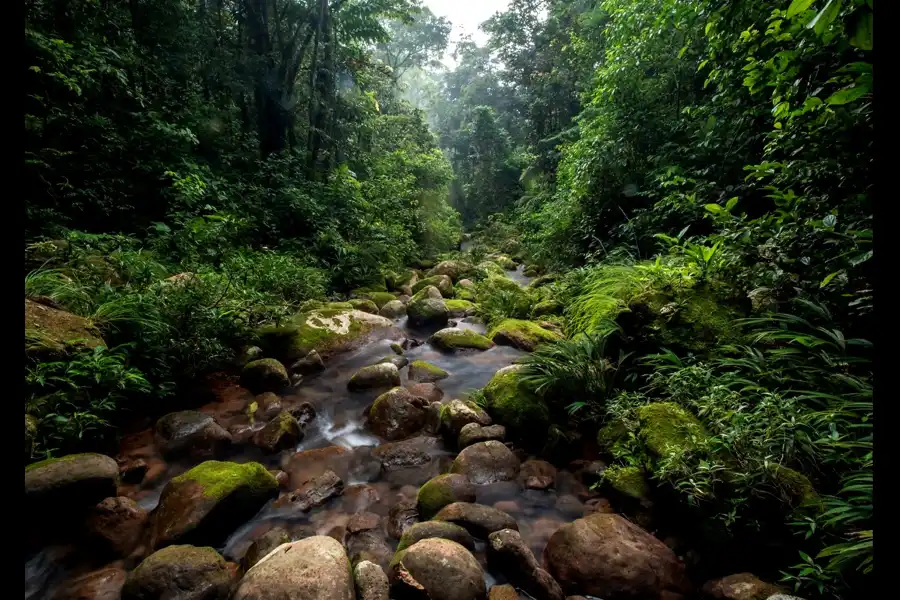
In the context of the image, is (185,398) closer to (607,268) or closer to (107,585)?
(107,585)

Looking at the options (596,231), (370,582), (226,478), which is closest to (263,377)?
(226,478)

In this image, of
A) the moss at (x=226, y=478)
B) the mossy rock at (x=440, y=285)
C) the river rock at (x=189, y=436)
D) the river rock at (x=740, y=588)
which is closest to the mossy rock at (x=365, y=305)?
the mossy rock at (x=440, y=285)

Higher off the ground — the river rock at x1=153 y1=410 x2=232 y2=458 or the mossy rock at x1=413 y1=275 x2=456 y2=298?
the mossy rock at x1=413 y1=275 x2=456 y2=298

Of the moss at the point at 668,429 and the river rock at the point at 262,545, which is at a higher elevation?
the moss at the point at 668,429

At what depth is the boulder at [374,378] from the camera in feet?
18.0

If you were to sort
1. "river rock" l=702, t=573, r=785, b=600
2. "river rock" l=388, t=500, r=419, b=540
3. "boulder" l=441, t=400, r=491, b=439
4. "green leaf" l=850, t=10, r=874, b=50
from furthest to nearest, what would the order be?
"boulder" l=441, t=400, r=491, b=439
"river rock" l=388, t=500, r=419, b=540
"river rock" l=702, t=573, r=785, b=600
"green leaf" l=850, t=10, r=874, b=50

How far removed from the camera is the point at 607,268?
623cm

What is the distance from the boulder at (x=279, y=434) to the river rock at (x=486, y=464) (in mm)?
1707

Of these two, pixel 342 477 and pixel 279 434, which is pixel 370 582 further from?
pixel 279 434

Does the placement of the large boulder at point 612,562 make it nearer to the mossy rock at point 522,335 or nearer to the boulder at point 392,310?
the mossy rock at point 522,335

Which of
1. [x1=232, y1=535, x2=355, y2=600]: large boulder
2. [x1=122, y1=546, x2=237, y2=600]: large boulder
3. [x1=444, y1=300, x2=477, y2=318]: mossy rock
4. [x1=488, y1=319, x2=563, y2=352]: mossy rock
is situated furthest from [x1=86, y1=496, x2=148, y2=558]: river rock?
[x1=444, y1=300, x2=477, y2=318]: mossy rock

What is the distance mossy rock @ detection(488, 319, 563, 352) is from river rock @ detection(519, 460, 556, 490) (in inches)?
96.5

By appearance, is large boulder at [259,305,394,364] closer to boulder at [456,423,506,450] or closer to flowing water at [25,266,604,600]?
flowing water at [25,266,604,600]

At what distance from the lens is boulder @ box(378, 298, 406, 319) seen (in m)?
8.50
